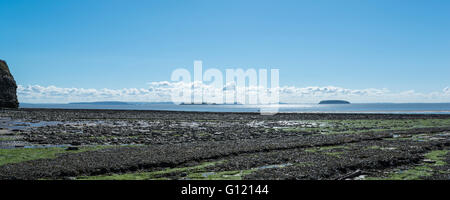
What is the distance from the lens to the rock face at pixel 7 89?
9356cm

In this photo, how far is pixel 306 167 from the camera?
50.3ft

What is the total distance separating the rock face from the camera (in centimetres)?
9356

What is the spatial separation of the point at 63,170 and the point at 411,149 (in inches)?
815

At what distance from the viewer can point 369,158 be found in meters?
17.7

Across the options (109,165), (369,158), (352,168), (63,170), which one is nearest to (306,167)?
(352,168)

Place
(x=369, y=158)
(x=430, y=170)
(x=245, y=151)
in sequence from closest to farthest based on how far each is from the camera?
(x=430, y=170) → (x=369, y=158) → (x=245, y=151)

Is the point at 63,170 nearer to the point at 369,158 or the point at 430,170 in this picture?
the point at 369,158

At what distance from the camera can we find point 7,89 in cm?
9556

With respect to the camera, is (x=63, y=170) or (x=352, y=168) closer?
(x=63, y=170)
